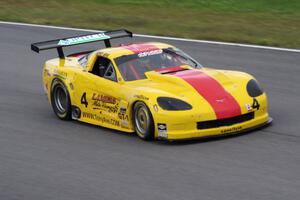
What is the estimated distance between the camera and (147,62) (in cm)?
1196

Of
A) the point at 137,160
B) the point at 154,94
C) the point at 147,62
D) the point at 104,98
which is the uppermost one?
the point at 147,62

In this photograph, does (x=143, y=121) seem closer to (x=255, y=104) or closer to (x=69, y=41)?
(x=255, y=104)

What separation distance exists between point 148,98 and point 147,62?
3.94 feet

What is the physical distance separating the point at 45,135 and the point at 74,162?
165cm

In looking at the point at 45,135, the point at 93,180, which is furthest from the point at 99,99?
the point at 93,180

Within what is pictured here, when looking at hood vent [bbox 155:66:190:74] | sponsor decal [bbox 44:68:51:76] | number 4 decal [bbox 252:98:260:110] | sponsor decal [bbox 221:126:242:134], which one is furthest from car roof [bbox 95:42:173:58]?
sponsor decal [bbox 221:126:242:134]

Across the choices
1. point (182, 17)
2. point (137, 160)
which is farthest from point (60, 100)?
point (182, 17)

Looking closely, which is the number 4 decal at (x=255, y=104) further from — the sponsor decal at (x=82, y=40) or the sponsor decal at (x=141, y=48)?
the sponsor decal at (x=82, y=40)

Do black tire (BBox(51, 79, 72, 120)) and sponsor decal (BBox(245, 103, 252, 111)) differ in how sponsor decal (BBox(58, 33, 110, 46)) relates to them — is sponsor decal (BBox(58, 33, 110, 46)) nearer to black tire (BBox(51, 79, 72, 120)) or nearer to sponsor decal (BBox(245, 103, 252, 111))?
black tire (BBox(51, 79, 72, 120))

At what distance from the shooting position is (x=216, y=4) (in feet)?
73.3

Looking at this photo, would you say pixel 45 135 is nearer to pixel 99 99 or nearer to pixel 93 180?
pixel 99 99

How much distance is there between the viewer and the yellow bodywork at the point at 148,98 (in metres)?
10.6

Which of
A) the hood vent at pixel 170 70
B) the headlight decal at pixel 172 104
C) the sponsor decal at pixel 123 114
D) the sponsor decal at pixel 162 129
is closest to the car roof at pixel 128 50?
the hood vent at pixel 170 70

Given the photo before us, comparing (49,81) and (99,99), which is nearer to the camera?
(99,99)
